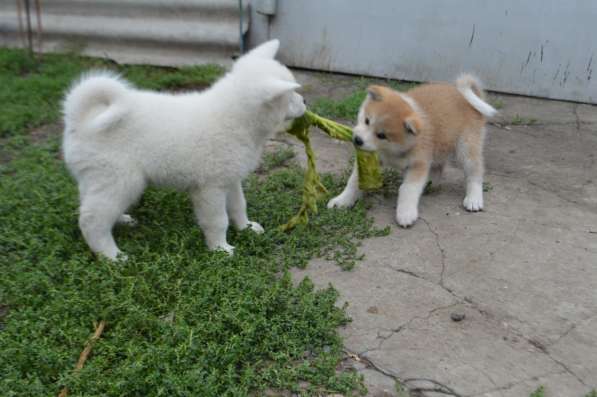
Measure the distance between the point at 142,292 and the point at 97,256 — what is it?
1.61 feet

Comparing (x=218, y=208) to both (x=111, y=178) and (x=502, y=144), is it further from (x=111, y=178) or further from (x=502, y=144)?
(x=502, y=144)

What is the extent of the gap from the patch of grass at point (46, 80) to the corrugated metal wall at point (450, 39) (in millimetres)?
1093

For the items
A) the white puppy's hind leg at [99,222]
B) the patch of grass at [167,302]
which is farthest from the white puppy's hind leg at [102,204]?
the patch of grass at [167,302]

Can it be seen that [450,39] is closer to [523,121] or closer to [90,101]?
[523,121]

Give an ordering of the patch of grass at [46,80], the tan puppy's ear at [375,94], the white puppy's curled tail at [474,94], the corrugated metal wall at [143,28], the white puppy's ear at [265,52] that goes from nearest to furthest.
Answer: the white puppy's ear at [265,52], the tan puppy's ear at [375,94], the white puppy's curled tail at [474,94], the patch of grass at [46,80], the corrugated metal wall at [143,28]

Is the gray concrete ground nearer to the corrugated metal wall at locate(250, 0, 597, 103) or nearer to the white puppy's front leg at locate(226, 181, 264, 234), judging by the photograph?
the white puppy's front leg at locate(226, 181, 264, 234)

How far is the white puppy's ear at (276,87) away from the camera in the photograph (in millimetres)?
3441

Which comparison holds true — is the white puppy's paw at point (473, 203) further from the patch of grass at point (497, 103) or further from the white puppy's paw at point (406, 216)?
the patch of grass at point (497, 103)

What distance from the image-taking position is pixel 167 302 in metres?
3.31

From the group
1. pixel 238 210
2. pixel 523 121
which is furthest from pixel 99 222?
pixel 523 121

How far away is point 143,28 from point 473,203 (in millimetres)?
4703

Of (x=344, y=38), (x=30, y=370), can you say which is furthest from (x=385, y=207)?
(x=344, y=38)

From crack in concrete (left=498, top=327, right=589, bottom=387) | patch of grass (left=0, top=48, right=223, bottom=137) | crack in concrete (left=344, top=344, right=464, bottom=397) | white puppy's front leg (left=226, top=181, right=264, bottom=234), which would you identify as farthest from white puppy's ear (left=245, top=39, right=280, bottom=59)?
patch of grass (left=0, top=48, right=223, bottom=137)

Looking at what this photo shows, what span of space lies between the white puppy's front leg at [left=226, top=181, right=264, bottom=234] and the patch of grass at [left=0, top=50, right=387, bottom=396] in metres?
0.11
